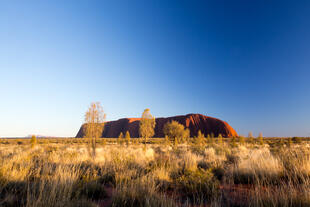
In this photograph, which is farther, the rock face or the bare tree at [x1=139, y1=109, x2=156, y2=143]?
the rock face

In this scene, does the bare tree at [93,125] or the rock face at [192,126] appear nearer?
the bare tree at [93,125]

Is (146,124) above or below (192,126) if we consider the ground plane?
above

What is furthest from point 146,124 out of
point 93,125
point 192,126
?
point 192,126

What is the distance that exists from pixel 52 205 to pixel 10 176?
312cm

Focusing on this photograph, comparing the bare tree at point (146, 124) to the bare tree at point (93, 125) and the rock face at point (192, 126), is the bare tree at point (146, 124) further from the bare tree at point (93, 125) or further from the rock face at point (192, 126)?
the rock face at point (192, 126)

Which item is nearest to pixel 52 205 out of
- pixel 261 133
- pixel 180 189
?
pixel 180 189

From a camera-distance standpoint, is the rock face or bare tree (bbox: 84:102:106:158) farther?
the rock face

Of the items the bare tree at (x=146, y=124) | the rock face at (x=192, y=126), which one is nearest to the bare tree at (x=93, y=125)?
the bare tree at (x=146, y=124)

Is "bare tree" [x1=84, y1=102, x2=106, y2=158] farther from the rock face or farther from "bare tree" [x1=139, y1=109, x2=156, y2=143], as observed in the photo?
the rock face

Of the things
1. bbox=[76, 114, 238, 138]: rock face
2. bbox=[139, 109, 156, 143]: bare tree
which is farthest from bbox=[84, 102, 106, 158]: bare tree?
bbox=[76, 114, 238, 138]: rock face

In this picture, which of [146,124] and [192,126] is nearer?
[146,124]

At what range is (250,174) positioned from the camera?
→ 15.3 ft

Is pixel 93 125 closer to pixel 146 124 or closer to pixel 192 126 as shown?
pixel 146 124

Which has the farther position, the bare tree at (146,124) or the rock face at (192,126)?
the rock face at (192,126)
